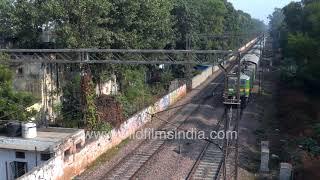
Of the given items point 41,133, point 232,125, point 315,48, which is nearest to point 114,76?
point 232,125

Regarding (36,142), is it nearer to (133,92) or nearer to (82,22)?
(82,22)

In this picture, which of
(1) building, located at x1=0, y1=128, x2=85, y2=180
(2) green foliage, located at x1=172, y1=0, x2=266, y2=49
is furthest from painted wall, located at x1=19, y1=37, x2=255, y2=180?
(2) green foliage, located at x1=172, y1=0, x2=266, y2=49

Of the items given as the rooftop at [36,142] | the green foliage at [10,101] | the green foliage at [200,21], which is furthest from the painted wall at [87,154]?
the green foliage at [200,21]

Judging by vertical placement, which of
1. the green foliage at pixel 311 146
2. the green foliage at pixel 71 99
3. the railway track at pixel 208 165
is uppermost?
the green foliage at pixel 71 99

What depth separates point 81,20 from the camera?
28.3 m

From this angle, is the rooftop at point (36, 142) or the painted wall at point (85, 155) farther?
the rooftop at point (36, 142)

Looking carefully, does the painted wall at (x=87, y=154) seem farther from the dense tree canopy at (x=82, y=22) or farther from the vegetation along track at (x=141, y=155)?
the dense tree canopy at (x=82, y=22)

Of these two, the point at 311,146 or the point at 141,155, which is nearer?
the point at 141,155

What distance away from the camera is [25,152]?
19406 mm

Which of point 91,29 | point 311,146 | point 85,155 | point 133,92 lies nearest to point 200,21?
point 133,92

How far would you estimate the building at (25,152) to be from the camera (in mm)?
19203

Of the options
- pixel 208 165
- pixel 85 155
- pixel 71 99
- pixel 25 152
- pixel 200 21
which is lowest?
pixel 208 165

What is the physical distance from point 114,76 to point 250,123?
40.0ft

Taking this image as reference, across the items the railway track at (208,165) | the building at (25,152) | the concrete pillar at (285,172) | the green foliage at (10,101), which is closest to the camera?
the building at (25,152)
